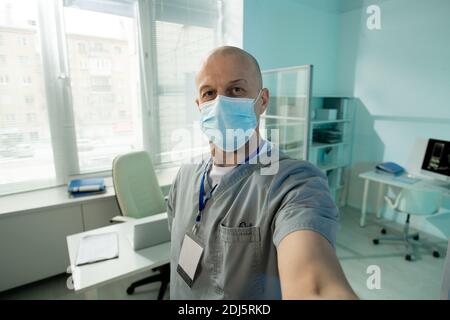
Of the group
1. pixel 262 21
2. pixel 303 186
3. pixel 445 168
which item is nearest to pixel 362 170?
pixel 445 168

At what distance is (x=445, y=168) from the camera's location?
2516mm

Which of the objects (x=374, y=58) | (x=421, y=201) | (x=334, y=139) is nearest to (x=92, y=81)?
(x=334, y=139)

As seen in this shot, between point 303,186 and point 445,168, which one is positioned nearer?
point 303,186

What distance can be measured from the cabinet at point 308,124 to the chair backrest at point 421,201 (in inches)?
28.0

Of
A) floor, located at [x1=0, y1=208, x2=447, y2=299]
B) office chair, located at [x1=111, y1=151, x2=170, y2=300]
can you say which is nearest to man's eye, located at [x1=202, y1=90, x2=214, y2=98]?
office chair, located at [x1=111, y1=151, x2=170, y2=300]

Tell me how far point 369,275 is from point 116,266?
213 centimetres

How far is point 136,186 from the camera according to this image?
6.53 ft

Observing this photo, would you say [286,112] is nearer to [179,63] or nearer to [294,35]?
[294,35]

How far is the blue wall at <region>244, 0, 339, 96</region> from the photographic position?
2.72 metres

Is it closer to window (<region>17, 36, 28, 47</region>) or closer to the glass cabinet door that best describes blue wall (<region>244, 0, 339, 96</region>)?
the glass cabinet door

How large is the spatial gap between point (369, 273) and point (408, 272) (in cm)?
38

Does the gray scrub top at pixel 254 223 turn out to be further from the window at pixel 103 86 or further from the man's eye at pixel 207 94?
the window at pixel 103 86
